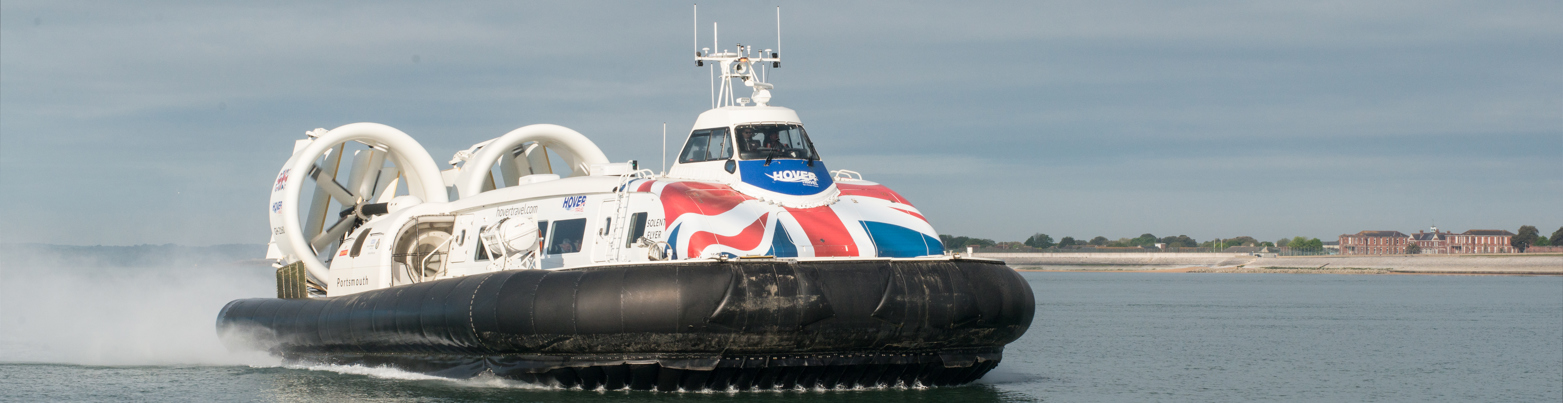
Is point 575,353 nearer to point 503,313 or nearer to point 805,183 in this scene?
point 503,313

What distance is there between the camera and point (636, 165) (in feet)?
40.8

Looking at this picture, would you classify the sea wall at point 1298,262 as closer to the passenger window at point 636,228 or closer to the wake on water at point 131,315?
the wake on water at point 131,315

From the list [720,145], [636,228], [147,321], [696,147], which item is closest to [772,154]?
[720,145]

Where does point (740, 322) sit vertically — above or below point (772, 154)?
below

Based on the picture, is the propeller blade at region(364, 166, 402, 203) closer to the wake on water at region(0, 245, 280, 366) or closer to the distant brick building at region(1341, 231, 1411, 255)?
the wake on water at region(0, 245, 280, 366)

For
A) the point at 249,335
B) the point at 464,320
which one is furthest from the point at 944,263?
the point at 249,335

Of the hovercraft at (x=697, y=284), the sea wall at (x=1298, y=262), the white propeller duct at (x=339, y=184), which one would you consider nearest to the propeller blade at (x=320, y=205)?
the white propeller duct at (x=339, y=184)

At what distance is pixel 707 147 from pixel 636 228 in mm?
1293

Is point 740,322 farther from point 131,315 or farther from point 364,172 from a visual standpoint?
point 131,315

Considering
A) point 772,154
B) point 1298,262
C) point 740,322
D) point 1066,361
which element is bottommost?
point 1066,361

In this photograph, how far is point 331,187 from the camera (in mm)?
16078

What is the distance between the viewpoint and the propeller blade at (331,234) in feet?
53.0

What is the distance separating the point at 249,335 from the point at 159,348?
220cm

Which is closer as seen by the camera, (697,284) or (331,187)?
(697,284)
